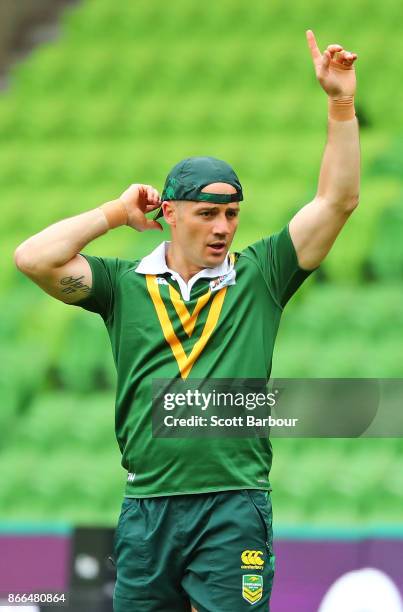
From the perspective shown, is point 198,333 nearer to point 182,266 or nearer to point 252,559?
point 182,266

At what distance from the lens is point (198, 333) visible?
9.11ft

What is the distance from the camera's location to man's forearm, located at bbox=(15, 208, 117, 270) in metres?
2.85

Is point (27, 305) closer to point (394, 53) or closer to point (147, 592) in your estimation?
point (394, 53)

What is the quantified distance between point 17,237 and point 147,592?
15.6 feet

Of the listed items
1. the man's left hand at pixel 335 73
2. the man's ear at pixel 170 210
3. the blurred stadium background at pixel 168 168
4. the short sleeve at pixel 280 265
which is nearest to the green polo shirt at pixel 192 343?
the short sleeve at pixel 280 265

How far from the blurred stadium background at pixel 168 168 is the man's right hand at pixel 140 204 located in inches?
65.9

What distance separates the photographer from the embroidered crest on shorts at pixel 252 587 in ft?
8.68

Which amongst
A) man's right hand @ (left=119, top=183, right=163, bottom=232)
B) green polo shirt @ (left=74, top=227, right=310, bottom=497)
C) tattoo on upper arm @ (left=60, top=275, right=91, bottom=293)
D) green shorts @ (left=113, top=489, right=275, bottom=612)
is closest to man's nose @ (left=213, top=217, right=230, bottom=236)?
green polo shirt @ (left=74, top=227, right=310, bottom=497)

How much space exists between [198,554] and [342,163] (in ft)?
3.09

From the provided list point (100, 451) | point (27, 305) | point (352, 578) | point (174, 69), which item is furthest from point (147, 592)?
point (174, 69)

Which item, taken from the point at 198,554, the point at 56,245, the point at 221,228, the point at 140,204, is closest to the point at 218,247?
the point at 221,228

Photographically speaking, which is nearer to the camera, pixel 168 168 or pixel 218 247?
pixel 218 247

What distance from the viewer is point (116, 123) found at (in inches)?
307

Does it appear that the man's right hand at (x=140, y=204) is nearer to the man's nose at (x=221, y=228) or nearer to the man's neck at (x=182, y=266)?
the man's neck at (x=182, y=266)
